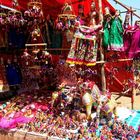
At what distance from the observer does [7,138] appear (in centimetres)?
604

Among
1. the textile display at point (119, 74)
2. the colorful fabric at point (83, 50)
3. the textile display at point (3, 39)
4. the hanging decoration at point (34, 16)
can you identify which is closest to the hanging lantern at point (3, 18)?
the hanging decoration at point (34, 16)

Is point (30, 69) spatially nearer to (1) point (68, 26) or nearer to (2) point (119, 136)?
(1) point (68, 26)

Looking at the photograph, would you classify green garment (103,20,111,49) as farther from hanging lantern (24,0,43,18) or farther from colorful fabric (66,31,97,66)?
hanging lantern (24,0,43,18)

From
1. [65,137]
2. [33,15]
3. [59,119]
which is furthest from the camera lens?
[33,15]

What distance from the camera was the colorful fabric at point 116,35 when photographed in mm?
6147

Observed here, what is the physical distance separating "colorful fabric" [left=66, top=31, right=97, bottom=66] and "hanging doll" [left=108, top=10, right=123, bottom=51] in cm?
41

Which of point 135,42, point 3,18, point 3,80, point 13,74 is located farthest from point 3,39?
point 135,42

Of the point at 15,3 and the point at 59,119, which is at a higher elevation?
the point at 15,3

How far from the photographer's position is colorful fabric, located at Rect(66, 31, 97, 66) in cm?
602

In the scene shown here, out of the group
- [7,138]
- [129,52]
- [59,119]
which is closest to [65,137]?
[59,119]

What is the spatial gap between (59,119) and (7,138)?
3.55 ft

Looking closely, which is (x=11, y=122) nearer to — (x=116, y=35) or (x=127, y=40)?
(x=116, y=35)

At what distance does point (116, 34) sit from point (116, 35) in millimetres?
20

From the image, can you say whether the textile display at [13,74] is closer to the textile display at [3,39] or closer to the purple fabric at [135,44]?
the textile display at [3,39]
